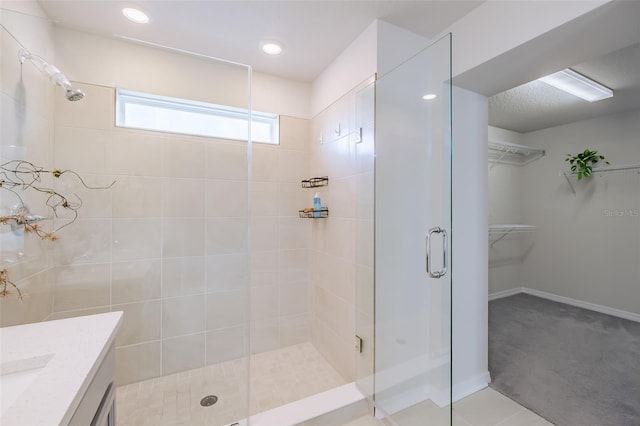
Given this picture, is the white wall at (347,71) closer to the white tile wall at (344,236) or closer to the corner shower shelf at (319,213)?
the white tile wall at (344,236)

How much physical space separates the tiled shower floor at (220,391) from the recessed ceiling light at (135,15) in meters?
2.34

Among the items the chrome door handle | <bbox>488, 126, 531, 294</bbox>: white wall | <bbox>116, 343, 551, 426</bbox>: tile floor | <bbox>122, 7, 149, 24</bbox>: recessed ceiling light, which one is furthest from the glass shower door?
<bbox>488, 126, 531, 294</bbox>: white wall

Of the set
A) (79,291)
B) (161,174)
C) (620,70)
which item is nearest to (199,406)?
(79,291)

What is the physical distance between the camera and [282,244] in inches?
94.3

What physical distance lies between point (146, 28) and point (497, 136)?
424 centimetres

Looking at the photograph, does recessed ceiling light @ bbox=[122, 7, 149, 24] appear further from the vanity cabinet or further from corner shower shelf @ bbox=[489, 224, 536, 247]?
corner shower shelf @ bbox=[489, 224, 536, 247]

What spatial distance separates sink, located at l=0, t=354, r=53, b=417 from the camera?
725mm

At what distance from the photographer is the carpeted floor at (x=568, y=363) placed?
1.69m

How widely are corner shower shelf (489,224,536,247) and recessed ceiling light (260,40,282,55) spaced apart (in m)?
3.33

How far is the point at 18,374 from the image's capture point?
0.78 metres

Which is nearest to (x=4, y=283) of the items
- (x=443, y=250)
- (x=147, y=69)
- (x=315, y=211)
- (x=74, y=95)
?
(x=74, y=95)

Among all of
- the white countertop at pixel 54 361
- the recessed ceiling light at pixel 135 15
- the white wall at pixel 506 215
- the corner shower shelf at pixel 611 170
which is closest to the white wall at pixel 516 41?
the recessed ceiling light at pixel 135 15

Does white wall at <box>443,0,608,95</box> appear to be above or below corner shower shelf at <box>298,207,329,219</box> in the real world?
above

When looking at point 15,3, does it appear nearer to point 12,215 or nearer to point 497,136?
point 12,215
